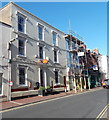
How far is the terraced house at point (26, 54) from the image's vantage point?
47.0 feet

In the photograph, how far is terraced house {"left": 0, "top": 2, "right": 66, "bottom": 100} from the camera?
14.3 meters

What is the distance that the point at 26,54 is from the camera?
16.9 m

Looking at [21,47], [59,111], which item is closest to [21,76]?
[21,47]

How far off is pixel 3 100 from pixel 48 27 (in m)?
12.6

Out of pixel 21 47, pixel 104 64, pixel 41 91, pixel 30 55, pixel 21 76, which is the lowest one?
pixel 41 91

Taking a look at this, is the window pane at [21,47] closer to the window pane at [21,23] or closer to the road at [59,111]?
the window pane at [21,23]

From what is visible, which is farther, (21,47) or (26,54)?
(26,54)

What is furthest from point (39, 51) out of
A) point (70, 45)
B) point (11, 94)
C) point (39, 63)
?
point (70, 45)

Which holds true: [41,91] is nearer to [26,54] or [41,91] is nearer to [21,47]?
[26,54]

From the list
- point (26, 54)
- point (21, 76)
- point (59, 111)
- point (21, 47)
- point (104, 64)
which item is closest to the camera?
point (59, 111)

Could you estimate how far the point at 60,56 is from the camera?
23984mm

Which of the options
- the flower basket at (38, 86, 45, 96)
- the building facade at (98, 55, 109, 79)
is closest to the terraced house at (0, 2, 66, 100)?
the flower basket at (38, 86, 45, 96)

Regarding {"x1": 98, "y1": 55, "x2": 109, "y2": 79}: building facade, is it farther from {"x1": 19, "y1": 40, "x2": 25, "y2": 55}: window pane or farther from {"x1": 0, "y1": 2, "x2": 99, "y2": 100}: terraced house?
{"x1": 19, "y1": 40, "x2": 25, "y2": 55}: window pane

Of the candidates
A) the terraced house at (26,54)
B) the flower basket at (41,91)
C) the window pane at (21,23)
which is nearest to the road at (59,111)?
the terraced house at (26,54)
